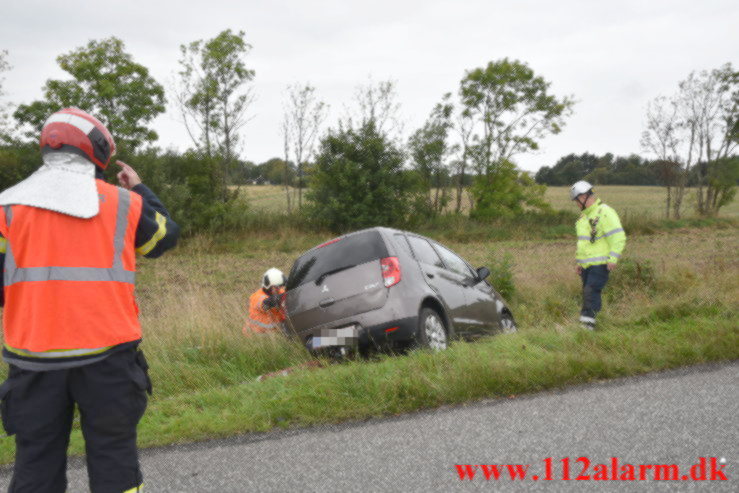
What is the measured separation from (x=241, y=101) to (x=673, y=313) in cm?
2844

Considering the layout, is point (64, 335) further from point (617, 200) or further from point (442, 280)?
point (617, 200)

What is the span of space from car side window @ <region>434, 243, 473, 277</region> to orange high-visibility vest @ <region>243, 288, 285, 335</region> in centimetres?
203

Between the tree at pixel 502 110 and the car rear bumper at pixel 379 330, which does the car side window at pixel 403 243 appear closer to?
the car rear bumper at pixel 379 330

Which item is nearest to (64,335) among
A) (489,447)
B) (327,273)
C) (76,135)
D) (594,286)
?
(76,135)

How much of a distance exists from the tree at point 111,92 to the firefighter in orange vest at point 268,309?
92.8 ft

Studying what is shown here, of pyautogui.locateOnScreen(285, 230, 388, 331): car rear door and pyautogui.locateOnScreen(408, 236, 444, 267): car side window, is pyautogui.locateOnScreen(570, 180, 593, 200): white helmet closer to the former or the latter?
pyautogui.locateOnScreen(408, 236, 444, 267): car side window

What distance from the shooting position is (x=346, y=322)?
5.99 m

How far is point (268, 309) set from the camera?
686cm

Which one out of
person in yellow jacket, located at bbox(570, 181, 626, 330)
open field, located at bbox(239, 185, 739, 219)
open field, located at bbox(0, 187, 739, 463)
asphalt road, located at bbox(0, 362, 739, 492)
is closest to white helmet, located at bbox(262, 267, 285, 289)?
open field, located at bbox(0, 187, 739, 463)

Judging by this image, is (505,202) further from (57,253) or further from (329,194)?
(57,253)

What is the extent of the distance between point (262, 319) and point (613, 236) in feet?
15.2

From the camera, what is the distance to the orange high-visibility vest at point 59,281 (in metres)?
2.39

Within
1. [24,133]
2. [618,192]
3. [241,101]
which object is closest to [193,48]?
[241,101]

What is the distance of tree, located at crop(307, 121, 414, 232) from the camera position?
96.7 ft
